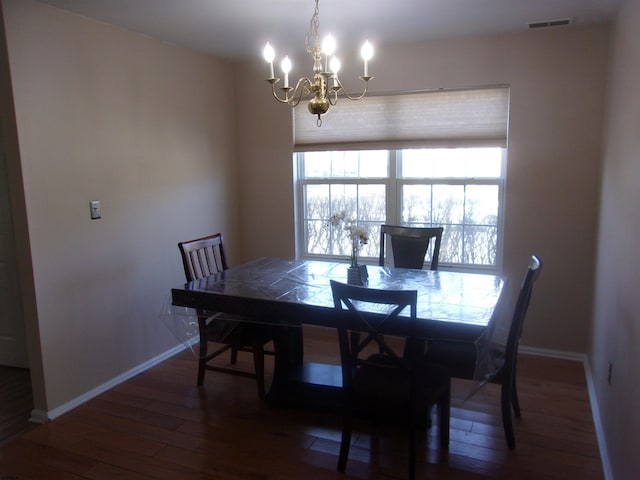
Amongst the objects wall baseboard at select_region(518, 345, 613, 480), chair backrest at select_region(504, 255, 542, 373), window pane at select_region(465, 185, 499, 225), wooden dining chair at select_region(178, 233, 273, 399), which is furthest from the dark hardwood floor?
window pane at select_region(465, 185, 499, 225)

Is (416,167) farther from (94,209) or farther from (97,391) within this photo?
(97,391)

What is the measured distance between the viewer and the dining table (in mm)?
2229

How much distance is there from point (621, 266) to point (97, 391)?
3.16 meters

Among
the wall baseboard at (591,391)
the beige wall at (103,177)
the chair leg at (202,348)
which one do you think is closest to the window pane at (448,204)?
the wall baseboard at (591,391)

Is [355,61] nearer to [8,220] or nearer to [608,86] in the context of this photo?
[608,86]

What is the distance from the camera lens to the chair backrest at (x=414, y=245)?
3406 millimetres

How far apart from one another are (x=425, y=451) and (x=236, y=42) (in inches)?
121

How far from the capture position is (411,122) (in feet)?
12.7

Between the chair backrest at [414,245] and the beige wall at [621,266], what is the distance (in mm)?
1029

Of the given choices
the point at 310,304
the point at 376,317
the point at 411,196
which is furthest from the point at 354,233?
the point at 411,196

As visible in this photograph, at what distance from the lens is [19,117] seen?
104 inches

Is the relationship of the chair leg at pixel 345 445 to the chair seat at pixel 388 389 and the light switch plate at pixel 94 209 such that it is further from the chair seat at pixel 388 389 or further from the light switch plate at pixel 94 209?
the light switch plate at pixel 94 209

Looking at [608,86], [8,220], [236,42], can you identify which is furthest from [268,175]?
[608,86]

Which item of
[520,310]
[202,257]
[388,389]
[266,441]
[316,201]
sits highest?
[316,201]
